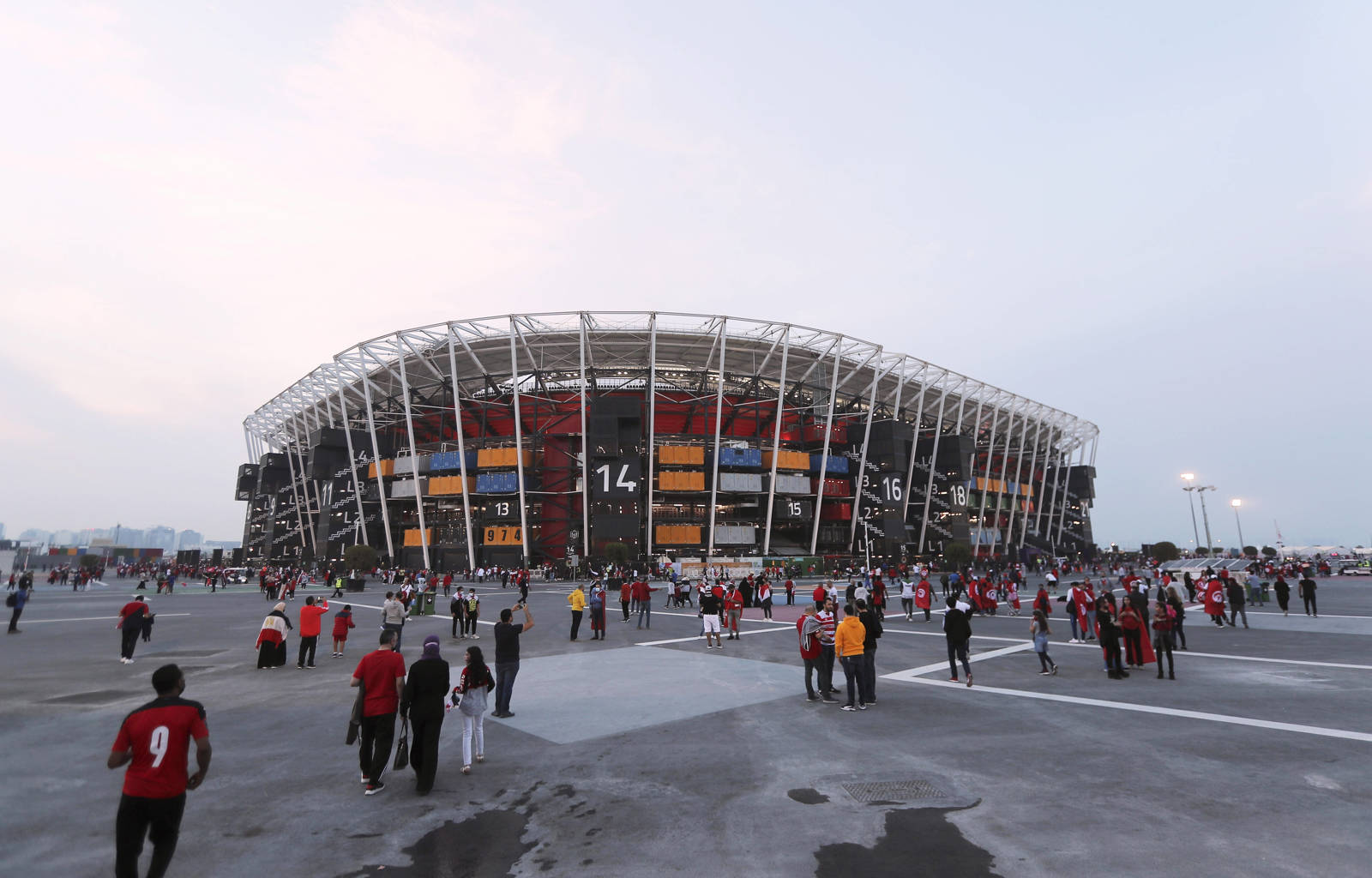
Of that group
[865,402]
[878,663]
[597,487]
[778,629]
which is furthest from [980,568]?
[878,663]

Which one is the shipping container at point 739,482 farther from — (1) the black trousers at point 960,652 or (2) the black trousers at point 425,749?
(2) the black trousers at point 425,749

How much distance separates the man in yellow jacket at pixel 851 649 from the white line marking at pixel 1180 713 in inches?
103

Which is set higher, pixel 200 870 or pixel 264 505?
pixel 264 505

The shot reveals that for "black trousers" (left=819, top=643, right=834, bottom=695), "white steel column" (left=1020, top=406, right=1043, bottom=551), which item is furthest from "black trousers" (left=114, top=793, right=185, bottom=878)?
"white steel column" (left=1020, top=406, right=1043, bottom=551)

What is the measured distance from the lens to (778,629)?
19656 millimetres

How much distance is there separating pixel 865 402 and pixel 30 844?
71.0m

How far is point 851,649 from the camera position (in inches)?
371

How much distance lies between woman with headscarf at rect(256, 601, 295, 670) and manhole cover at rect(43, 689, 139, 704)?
243 centimetres

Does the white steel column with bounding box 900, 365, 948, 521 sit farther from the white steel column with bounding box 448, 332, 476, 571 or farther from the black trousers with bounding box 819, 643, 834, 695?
the black trousers with bounding box 819, 643, 834, 695

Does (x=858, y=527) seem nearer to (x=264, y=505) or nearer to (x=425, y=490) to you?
(x=425, y=490)

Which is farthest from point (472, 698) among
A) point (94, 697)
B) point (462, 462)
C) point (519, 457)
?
point (462, 462)

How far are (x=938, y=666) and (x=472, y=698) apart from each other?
10.1 metres

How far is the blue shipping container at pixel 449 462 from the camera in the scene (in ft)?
188

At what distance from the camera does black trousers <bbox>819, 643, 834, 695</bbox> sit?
9.99 m
